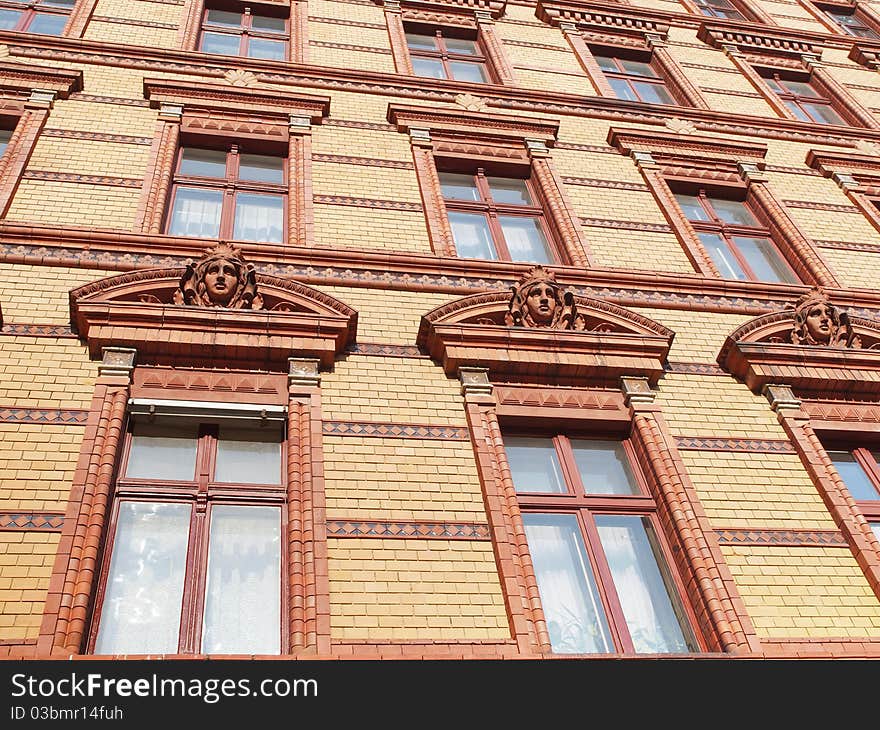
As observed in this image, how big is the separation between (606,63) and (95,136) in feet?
29.1

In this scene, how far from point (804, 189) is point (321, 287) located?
23.7 feet

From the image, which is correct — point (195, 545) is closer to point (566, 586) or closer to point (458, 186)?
point (566, 586)

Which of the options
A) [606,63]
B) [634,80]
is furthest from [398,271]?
[606,63]

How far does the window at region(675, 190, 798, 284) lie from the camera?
10648mm

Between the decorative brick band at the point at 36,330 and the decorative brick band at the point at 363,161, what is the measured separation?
3.88 meters

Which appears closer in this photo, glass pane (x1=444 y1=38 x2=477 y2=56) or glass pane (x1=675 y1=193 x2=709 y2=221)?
glass pane (x1=675 y1=193 x2=709 y2=221)

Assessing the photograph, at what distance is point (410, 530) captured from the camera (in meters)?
→ 6.39

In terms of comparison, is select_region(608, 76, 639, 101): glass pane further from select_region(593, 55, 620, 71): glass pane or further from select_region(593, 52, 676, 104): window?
select_region(593, 55, 620, 71): glass pane

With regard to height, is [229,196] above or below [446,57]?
below

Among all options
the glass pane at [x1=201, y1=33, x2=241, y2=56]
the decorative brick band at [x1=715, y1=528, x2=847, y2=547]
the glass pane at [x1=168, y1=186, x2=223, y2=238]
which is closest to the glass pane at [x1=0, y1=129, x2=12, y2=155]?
the glass pane at [x1=168, y1=186, x2=223, y2=238]

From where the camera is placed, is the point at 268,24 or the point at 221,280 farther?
the point at 268,24

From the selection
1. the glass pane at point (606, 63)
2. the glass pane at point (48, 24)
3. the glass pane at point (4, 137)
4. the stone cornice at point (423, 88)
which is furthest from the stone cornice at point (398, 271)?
the glass pane at point (606, 63)

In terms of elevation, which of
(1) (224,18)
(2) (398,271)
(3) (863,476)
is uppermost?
(1) (224,18)
